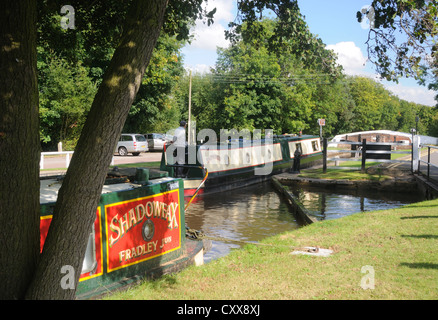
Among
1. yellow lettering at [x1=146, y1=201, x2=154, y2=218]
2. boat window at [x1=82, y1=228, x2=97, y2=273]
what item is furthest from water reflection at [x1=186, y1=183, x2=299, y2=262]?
boat window at [x1=82, y1=228, x2=97, y2=273]

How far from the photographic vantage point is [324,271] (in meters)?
5.16

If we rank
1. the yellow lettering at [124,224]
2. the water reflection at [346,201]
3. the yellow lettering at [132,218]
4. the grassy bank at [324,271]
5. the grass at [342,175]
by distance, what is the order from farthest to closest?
the grass at [342,175]
the water reflection at [346,201]
the yellow lettering at [132,218]
the yellow lettering at [124,224]
the grassy bank at [324,271]

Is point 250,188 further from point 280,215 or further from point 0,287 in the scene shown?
point 0,287

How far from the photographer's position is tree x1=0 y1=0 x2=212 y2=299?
3.26 m

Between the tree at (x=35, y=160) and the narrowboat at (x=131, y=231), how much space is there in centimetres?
88

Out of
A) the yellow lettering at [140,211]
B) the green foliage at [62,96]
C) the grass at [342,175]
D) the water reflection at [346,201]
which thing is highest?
the green foliage at [62,96]

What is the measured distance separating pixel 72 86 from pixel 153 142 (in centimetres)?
936

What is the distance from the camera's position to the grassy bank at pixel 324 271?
4430 millimetres

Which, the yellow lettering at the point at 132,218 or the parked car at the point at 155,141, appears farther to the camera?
the parked car at the point at 155,141

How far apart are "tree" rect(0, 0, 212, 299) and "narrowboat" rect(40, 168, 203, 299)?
2.88 ft
